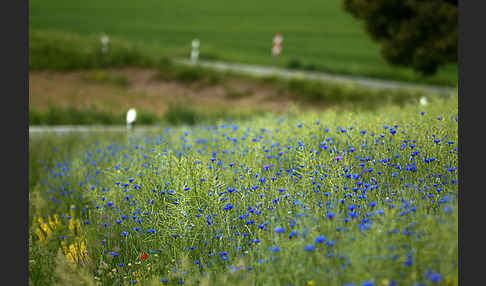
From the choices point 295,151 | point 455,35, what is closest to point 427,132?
point 295,151

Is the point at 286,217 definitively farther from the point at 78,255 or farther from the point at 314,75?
the point at 314,75

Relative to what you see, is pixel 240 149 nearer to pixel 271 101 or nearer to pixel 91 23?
pixel 271 101

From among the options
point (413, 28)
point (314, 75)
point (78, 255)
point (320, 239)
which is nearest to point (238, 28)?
A: point (314, 75)

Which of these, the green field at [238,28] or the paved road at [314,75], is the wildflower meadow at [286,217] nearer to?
the paved road at [314,75]

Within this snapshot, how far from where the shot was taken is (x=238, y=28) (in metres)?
30.2

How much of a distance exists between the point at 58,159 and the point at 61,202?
196 cm

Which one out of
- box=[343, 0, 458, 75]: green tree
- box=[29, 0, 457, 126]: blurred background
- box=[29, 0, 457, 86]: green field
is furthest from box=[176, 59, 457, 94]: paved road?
box=[343, 0, 458, 75]: green tree

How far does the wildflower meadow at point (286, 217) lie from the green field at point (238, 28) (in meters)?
13.5

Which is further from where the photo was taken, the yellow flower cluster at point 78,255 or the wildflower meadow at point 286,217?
the yellow flower cluster at point 78,255

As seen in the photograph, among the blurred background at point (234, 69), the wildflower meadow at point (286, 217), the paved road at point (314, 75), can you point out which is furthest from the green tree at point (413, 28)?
the wildflower meadow at point (286, 217)

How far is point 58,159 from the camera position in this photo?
295 inches

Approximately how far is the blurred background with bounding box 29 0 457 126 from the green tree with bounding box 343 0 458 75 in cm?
2

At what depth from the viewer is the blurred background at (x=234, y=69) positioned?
11047 millimetres

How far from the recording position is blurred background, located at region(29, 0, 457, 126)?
11047 mm
